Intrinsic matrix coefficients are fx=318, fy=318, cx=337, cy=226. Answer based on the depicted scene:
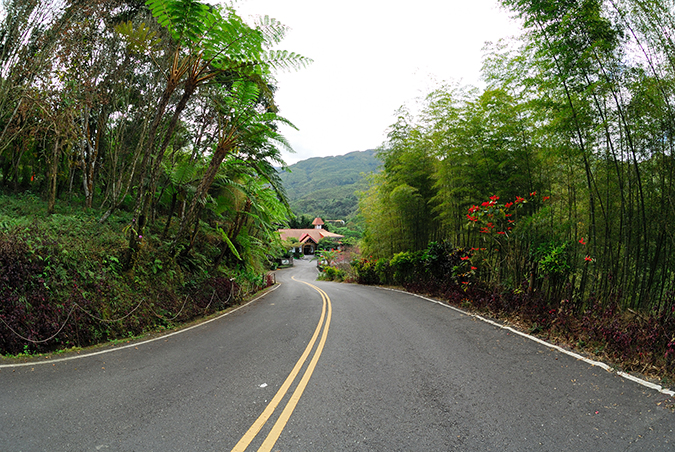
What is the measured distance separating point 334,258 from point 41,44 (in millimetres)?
25994

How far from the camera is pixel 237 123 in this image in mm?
7496

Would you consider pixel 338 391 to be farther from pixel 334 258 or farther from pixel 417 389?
pixel 334 258

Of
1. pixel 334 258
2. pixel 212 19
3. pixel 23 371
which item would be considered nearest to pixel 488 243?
pixel 212 19

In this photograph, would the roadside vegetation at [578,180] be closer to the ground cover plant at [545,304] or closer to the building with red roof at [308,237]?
the ground cover plant at [545,304]

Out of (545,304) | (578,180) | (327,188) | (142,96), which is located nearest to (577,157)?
(578,180)

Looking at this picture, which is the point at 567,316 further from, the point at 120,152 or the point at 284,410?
the point at 120,152

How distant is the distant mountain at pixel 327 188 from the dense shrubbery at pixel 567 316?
203 inches

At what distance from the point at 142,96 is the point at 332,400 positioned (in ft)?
33.5

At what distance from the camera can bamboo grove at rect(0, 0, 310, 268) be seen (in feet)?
19.1

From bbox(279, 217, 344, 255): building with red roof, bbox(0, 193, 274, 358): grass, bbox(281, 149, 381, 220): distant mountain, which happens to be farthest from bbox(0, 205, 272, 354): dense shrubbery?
bbox(279, 217, 344, 255): building with red roof

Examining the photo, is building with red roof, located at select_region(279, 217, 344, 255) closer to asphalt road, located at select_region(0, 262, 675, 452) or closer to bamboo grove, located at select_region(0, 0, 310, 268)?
bamboo grove, located at select_region(0, 0, 310, 268)

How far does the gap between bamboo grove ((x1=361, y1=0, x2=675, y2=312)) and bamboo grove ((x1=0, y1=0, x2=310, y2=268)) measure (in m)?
4.58

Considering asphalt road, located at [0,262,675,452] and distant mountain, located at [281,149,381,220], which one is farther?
distant mountain, located at [281,149,381,220]

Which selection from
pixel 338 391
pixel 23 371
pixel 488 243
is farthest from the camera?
pixel 488 243
